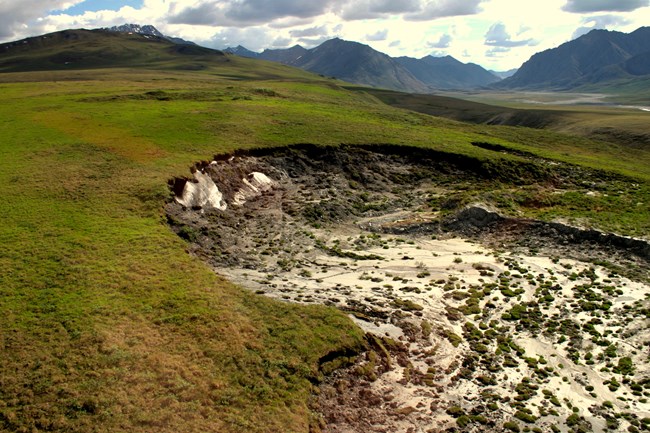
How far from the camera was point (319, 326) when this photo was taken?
1086 inches

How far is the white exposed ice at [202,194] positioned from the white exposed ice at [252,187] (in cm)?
194

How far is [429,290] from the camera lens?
34469 millimetres

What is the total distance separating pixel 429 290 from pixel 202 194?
902 inches

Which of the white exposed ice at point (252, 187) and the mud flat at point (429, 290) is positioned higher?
the white exposed ice at point (252, 187)

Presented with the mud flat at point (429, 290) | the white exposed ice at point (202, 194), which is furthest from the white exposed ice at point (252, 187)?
the white exposed ice at point (202, 194)

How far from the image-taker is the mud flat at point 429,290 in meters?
23.6

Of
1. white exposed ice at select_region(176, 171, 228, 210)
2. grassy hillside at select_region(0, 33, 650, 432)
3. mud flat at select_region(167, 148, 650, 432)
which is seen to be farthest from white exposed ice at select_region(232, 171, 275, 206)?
grassy hillside at select_region(0, 33, 650, 432)

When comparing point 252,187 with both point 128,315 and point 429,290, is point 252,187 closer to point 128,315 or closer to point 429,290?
point 429,290

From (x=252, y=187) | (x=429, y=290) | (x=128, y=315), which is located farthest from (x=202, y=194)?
(x=429, y=290)

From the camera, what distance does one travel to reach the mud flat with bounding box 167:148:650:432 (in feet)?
77.5

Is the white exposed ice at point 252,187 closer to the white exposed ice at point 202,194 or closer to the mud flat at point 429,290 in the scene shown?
the mud flat at point 429,290

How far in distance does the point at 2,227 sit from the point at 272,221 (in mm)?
20980

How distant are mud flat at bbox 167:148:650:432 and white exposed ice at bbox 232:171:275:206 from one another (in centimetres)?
17

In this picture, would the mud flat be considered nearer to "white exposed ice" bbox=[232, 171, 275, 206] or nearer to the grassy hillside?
"white exposed ice" bbox=[232, 171, 275, 206]
